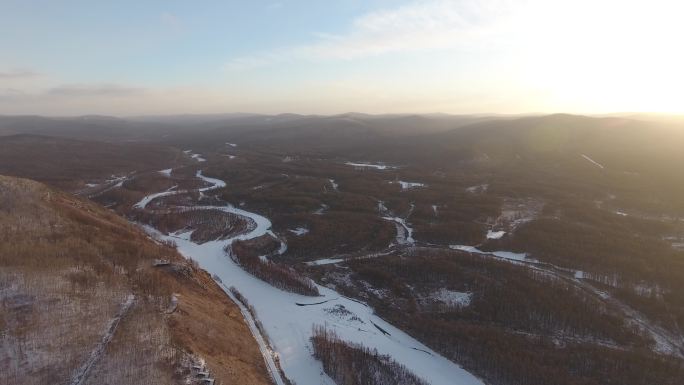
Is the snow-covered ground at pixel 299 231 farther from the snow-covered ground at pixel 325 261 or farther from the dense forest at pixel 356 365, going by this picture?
A: the dense forest at pixel 356 365

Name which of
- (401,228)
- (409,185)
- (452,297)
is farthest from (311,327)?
(409,185)

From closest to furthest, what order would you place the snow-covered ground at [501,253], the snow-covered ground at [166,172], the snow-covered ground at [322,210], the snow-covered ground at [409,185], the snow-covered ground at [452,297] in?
the snow-covered ground at [452,297]
the snow-covered ground at [501,253]
the snow-covered ground at [322,210]
the snow-covered ground at [409,185]
the snow-covered ground at [166,172]

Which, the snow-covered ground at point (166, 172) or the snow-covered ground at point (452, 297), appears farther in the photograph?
the snow-covered ground at point (166, 172)

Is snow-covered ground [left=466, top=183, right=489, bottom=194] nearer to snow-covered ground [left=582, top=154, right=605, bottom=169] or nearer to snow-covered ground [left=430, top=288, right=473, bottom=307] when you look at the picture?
snow-covered ground [left=582, top=154, right=605, bottom=169]

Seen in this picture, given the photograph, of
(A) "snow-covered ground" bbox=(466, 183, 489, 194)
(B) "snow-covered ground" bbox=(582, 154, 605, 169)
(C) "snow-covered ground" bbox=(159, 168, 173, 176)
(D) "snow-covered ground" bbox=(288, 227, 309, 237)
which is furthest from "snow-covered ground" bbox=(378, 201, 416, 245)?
(C) "snow-covered ground" bbox=(159, 168, 173, 176)

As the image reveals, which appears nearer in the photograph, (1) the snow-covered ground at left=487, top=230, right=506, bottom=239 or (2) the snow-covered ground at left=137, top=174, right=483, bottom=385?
(2) the snow-covered ground at left=137, top=174, right=483, bottom=385

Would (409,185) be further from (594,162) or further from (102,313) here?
(102,313)

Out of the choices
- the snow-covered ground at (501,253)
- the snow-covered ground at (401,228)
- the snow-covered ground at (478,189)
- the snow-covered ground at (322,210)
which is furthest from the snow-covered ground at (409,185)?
the snow-covered ground at (501,253)
